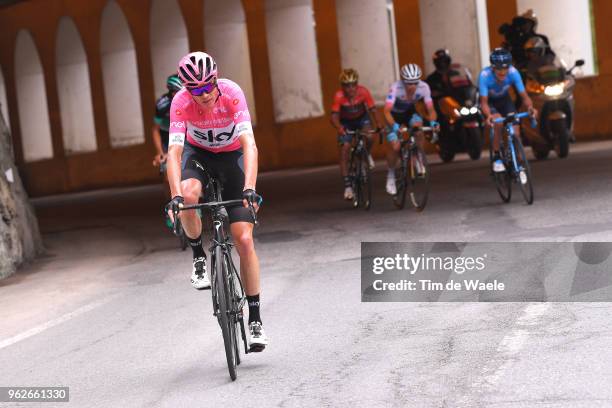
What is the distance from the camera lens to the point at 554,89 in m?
19.9

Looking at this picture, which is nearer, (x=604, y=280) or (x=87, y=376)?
(x=87, y=376)

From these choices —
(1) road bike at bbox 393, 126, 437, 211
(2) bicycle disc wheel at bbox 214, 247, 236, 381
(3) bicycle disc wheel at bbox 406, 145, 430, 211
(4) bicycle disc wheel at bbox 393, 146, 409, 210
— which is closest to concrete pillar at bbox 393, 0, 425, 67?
(4) bicycle disc wheel at bbox 393, 146, 409, 210

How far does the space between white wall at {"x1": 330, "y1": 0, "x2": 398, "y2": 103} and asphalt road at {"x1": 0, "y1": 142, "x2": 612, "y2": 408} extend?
13501mm

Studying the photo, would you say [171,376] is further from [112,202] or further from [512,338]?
[112,202]

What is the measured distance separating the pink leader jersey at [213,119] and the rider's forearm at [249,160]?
0.09 meters

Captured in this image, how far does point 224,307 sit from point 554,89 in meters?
13.8

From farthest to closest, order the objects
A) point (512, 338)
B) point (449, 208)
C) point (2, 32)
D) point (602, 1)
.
A: 1. point (2, 32)
2. point (602, 1)
3. point (449, 208)
4. point (512, 338)

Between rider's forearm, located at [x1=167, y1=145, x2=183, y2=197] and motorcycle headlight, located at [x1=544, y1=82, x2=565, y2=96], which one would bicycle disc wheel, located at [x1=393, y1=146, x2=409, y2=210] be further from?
rider's forearm, located at [x1=167, y1=145, x2=183, y2=197]

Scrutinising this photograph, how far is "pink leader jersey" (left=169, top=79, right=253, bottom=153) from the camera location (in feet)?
25.2

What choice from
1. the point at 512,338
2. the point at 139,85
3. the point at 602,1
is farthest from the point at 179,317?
the point at 139,85

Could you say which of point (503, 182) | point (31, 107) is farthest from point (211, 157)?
point (31, 107)

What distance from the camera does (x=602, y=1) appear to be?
25.1 metres

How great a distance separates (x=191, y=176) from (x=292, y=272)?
12.9ft

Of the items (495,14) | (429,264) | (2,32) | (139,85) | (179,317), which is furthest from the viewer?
(2,32)
